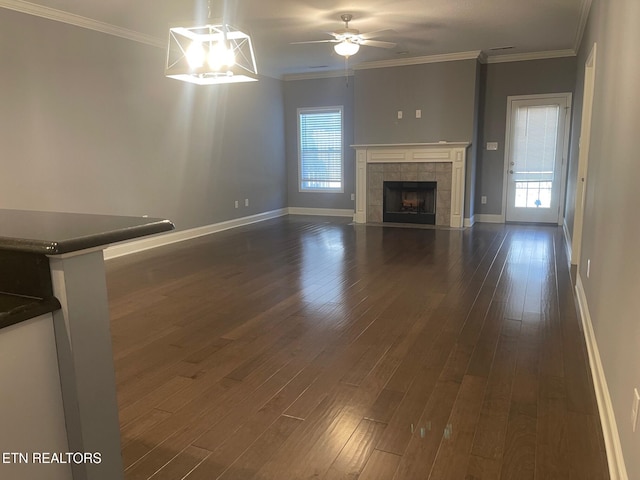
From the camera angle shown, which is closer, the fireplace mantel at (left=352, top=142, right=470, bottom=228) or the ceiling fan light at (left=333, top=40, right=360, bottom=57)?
the ceiling fan light at (left=333, top=40, right=360, bottom=57)

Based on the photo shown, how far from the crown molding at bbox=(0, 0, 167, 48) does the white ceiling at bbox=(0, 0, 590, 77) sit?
0.04ft

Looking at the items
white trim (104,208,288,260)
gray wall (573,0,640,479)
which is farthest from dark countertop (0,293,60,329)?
white trim (104,208,288,260)

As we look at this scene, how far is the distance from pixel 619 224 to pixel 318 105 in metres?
7.30

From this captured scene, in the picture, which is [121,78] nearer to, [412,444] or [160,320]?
[160,320]

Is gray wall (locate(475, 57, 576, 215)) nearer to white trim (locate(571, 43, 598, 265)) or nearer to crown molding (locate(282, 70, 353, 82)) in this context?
crown molding (locate(282, 70, 353, 82))

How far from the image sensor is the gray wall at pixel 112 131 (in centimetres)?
447

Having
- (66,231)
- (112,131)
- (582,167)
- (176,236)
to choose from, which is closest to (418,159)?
(582,167)

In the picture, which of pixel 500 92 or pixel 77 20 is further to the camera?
pixel 500 92

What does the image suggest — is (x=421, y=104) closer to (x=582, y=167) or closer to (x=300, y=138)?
(x=300, y=138)

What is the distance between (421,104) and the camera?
756cm

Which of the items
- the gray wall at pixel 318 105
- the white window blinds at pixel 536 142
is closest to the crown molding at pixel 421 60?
the gray wall at pixel 318 105

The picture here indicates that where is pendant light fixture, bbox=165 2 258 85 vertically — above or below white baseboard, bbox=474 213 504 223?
above

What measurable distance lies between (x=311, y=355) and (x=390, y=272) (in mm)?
2076

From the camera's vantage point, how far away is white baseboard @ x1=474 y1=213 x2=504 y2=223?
786 centimetres
